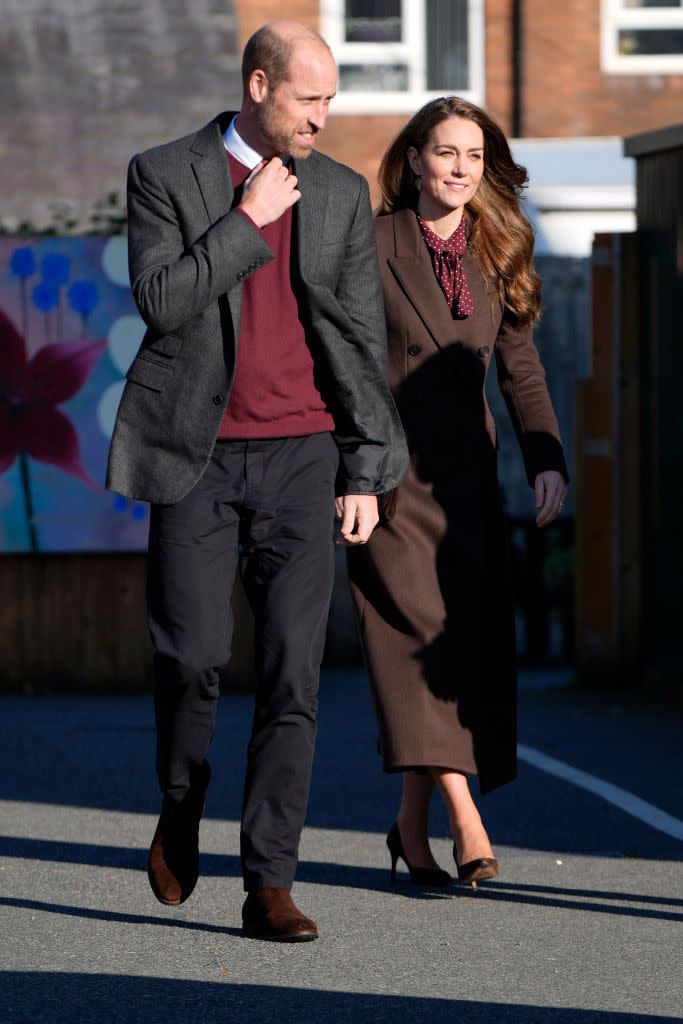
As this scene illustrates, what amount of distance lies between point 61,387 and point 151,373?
6.39 m

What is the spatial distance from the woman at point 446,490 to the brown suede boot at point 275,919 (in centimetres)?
75

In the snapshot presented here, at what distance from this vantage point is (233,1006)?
4.67m

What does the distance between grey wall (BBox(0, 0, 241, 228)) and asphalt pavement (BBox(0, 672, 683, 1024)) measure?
360 inches

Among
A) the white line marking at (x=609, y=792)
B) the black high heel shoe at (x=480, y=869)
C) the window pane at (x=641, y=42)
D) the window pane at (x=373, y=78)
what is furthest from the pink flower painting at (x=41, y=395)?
the window pane at (x=641, y=42)

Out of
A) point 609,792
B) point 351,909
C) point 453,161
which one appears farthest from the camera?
point 609,792

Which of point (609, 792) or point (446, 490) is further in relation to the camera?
point (609, 792)

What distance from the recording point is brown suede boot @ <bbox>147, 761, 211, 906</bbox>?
5.38 meters

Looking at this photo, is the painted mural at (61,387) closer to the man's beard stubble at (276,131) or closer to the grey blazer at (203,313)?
the grey blazer at (203,313)

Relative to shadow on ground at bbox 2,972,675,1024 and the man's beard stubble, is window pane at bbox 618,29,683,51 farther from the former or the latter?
shadow on ground at bbox 2,972,675,1024

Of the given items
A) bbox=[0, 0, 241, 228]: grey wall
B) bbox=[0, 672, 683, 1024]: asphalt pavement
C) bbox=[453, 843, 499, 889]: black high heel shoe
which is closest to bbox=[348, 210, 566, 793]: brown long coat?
bbox=[453, 843, 499, 889]: black high heel shoe

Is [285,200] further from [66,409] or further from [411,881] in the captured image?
[66,409]

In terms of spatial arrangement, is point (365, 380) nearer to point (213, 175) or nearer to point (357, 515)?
point (357, 515)

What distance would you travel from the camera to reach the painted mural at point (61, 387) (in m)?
11.5

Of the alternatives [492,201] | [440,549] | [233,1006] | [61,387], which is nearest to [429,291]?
[492,201]
